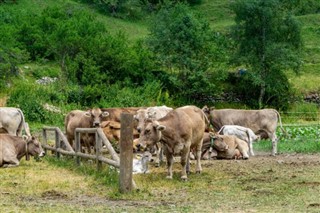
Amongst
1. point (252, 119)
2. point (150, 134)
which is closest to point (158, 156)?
point (150, 134)

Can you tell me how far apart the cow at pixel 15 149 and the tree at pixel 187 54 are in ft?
91.9

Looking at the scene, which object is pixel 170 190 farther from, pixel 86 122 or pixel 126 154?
pixel 86 122

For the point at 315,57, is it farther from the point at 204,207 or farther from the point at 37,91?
the point at 204,207

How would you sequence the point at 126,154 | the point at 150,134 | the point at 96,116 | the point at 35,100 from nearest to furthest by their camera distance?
the point at 126,154 < the point at 150,134 < the point at 96,116 < the point at 35,100

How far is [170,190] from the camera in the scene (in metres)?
13.1

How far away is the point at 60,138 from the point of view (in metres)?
19.5

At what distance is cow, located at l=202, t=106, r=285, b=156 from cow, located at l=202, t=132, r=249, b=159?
8.49 feet

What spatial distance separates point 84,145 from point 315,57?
135 feet

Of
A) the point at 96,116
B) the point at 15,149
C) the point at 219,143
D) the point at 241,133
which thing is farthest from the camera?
the point at 241,133

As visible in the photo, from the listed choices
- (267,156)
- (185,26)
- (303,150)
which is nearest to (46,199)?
(267,156)

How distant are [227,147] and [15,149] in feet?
20.7

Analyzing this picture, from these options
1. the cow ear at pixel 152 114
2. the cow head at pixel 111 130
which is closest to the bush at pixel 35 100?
the cow head at pixel 111 130

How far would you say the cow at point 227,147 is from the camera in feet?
64.5

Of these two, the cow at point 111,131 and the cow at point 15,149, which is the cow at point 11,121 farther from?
→ the cow at point 111,131
